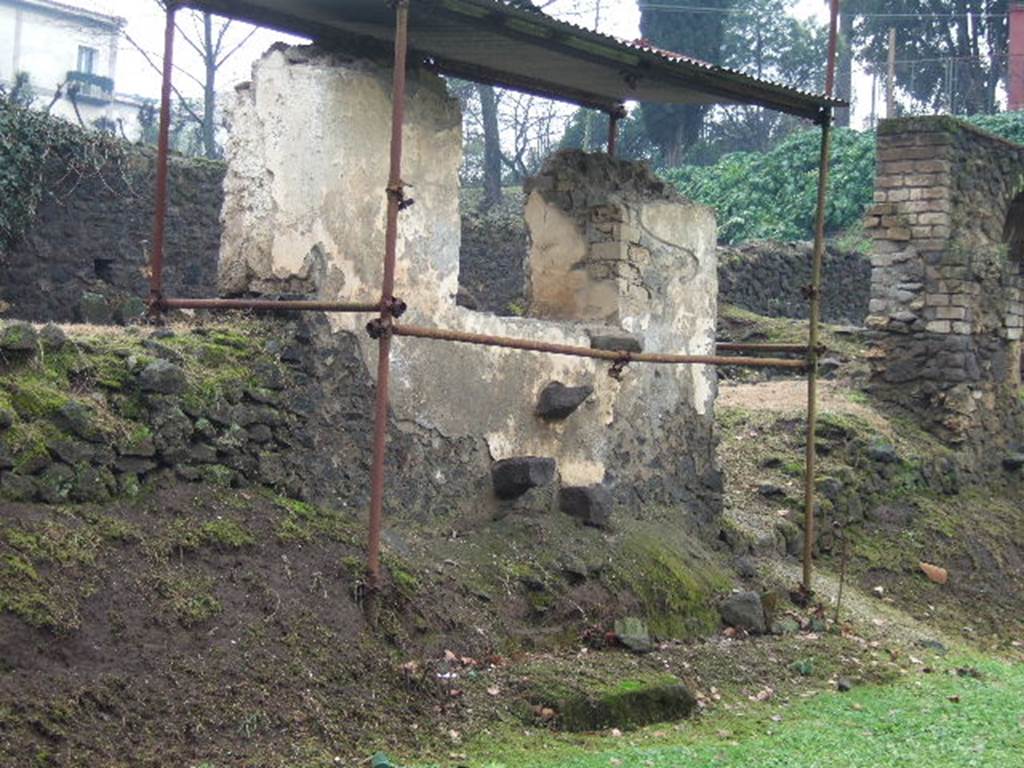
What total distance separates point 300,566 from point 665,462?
335 cm

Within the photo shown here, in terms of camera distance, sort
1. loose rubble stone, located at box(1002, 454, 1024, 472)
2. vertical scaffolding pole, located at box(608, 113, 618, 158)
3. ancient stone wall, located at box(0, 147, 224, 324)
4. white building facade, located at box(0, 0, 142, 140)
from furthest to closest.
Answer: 1. white building facade, located at box(0, 0, 142, 140)
2. loose rubble stone, located at box(1002, 454, 1024, 472)
3. ancient stone wall, located at box(0, 147, 224, 324)
4. vertical scaffolding pole, located at box(608, 113, 618, 158)

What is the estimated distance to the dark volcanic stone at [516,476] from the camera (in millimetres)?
8125

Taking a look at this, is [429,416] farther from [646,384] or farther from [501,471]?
[646,384]

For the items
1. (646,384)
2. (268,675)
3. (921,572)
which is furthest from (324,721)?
(921,572)

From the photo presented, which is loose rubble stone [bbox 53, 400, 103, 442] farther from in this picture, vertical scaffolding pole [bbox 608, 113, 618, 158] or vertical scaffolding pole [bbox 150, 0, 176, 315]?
vertical scaffolding pole [bbox 608, 113, 618, 158]

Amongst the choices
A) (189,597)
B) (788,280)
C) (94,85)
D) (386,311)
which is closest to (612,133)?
(386,311)

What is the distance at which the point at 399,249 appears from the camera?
7711 mm

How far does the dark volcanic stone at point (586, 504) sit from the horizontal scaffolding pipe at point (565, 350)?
0.72 metres

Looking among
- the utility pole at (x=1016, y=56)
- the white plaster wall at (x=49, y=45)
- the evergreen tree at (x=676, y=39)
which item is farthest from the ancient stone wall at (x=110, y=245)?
the white plaster wall at (x=49, y=45)

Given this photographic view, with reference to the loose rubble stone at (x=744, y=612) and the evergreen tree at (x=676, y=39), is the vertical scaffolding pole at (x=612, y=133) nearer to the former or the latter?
the loose rubble stone at (x=744, y=612)

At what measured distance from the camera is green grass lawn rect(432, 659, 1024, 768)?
20.2ft

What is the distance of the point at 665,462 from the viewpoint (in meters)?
9.41

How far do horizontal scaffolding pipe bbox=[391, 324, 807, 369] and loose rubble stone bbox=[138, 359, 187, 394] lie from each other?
91 centimetres

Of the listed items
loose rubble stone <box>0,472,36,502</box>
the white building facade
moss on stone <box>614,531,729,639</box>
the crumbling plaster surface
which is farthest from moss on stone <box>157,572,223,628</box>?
the white building facade
